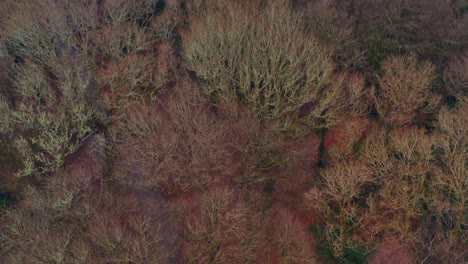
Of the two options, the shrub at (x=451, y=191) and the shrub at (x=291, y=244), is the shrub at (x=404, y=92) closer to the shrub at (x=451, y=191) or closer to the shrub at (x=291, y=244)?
the shrub at (x=451, y=191)

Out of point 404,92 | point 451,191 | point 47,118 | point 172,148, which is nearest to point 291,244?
point 172,148

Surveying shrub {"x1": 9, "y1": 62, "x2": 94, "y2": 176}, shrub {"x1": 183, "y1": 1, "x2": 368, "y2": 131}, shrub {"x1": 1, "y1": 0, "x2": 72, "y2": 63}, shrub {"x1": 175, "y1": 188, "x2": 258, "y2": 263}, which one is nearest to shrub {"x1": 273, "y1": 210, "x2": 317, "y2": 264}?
shrub {"x1": 175, "y1": 188, "x2": 258, "y2": 263}

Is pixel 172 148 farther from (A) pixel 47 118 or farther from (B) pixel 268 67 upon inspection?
(A) pixel 47 118

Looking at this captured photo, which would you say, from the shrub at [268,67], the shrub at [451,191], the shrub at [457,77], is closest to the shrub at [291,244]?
the shrub at [268,67]

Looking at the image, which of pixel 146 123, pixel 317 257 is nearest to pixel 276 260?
pixel 317 257

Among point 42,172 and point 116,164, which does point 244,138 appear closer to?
point 116,164

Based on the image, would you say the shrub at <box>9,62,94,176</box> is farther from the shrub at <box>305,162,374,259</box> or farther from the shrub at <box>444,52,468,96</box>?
the shrub at <box>444,52,468,96</box>
